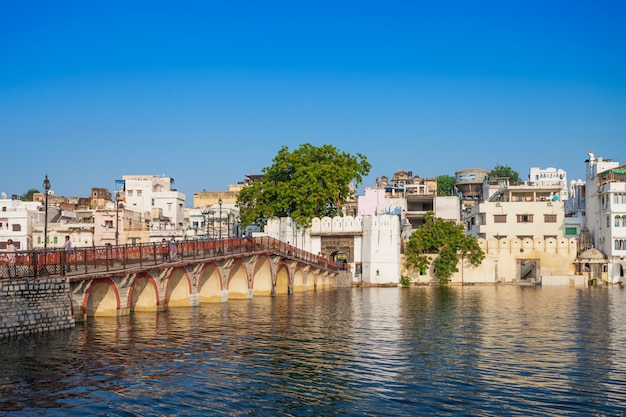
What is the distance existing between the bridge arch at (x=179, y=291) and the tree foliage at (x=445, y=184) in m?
98.4

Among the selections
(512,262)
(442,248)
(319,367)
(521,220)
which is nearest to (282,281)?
(442,248)

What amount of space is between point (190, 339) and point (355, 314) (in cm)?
1483

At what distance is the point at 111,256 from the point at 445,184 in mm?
114782

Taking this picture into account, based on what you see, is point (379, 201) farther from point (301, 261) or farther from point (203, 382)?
point (203, 382)

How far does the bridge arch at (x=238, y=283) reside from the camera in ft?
170

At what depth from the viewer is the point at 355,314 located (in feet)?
137

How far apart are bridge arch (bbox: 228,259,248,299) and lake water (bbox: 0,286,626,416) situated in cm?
1263

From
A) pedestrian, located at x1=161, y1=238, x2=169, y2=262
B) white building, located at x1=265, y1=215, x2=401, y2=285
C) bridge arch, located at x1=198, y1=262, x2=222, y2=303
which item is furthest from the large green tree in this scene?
pedestrian, located at x1=161, y1=238, x2=169, y2=262

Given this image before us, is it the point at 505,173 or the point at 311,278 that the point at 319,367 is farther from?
the point at 505,173

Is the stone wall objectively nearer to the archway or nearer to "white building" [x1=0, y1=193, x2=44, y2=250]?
the archway

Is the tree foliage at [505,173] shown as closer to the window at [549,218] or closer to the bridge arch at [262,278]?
the window at [549,218]

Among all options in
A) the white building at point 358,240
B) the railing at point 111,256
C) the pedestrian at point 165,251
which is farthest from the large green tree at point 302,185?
the pedestrian at point 165,251

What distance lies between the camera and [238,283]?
172 ft

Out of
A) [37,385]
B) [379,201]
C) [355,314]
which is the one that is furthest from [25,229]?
[37,385]
